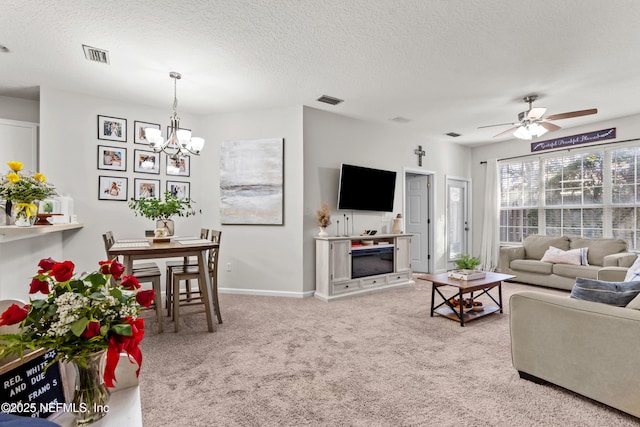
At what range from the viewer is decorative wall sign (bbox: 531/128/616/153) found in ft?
17.2

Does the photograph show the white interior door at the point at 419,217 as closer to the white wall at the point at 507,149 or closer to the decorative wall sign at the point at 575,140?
the white wall at the point at 507,149

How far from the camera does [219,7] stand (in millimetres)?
2377

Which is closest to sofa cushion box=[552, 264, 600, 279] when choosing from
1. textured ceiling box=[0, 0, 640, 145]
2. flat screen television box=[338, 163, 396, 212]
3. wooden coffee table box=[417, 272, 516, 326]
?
wooden coffee table box=[417, 272, 516, 326]

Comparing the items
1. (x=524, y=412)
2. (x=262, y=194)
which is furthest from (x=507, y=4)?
(x=262, y=194)

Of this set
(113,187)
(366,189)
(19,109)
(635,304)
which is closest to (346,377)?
(635,304)

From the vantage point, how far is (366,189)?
5.16 meters

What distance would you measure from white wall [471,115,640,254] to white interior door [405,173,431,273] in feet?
4.64

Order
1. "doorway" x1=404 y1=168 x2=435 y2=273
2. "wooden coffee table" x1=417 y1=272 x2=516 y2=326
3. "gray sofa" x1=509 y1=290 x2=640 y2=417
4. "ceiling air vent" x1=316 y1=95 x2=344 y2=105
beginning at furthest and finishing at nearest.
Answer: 1. "doorway" x1=404 y1=168 x2=435 y2=273
2. "ceiling air vent" x1=316 y1=95 x2=344 y2=105
3. "wooden coffee table" x1=417 y1=272 x2=516 y2=326
4. "gray sofa" x1=509 y1=290 x2=640 y2=417

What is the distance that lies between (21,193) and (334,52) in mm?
2779

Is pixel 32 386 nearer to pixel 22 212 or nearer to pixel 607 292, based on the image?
pixel 22 212

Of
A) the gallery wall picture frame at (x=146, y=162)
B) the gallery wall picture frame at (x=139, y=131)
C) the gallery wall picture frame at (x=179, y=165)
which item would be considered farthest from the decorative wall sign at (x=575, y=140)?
the gallery wall picture frame at (x=139, y=131)

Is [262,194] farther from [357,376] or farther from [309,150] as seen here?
[357,376]

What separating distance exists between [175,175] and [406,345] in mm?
3833

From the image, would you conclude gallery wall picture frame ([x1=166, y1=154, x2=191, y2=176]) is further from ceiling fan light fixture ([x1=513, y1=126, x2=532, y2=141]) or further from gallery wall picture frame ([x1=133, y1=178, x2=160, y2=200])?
ceiling fan light fixture ([x1=513, y1=126, x2=532, y2=141])
